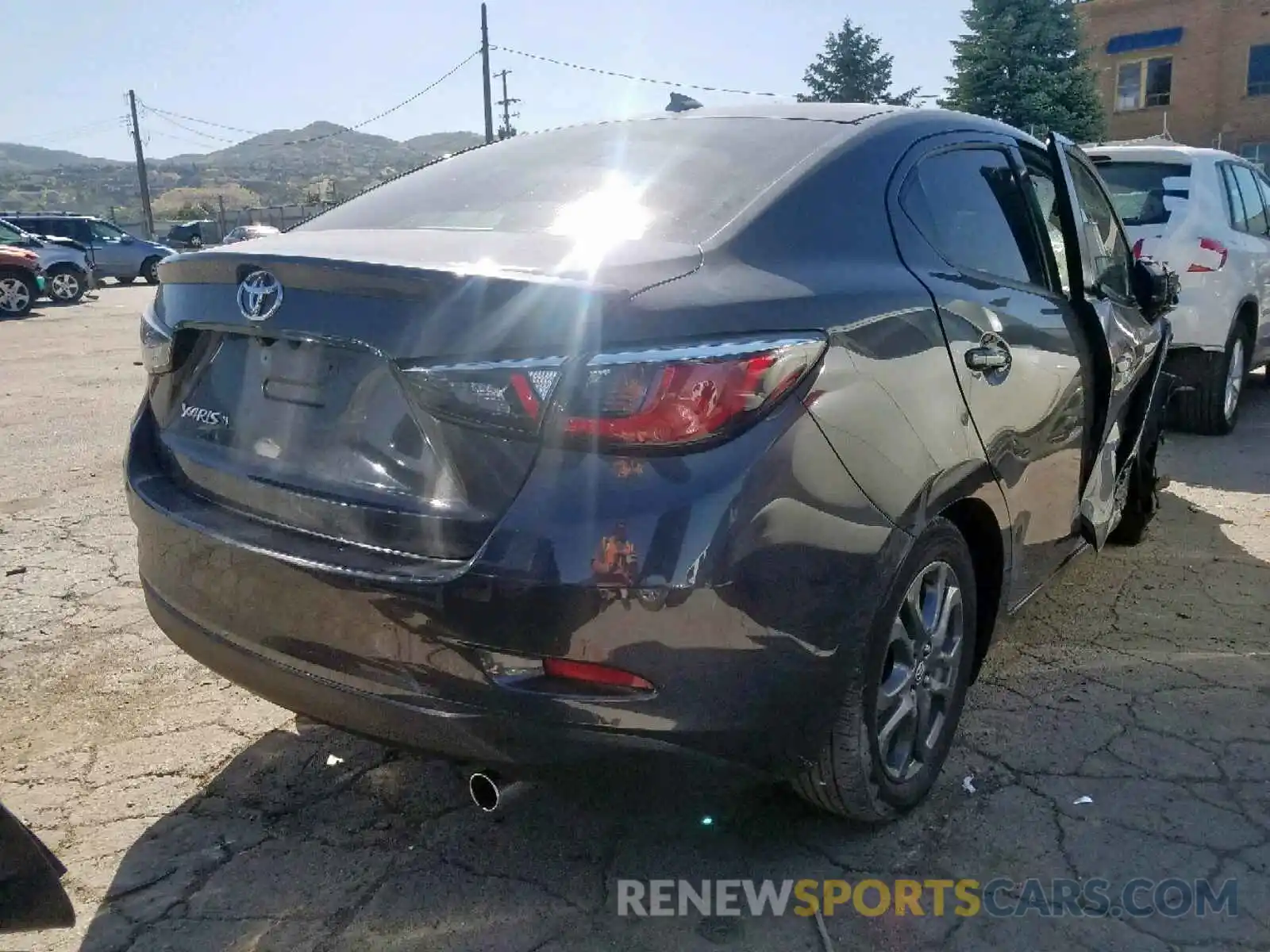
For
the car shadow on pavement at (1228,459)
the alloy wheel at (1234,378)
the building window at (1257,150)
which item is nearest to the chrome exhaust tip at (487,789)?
the car shadow on pavement at (1228,459)

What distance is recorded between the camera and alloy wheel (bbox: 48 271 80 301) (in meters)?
19.9

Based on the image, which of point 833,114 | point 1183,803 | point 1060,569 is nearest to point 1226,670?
point 1060,569

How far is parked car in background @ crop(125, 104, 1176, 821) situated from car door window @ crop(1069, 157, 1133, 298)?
0.82 metres

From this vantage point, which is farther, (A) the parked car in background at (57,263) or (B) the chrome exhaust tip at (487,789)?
(A) the parked car in background at (57,263)

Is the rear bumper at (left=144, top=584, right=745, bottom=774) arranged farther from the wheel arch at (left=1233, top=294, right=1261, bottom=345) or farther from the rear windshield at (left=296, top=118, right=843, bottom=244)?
the wheel arch at (left=1233, top=294, right=1261, bottom=345)

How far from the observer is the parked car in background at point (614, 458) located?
1876 mm

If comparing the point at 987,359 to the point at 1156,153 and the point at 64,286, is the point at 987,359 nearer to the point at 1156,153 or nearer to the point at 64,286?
the point at 1156,153

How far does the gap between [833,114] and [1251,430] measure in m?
5.60

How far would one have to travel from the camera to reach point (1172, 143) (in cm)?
739

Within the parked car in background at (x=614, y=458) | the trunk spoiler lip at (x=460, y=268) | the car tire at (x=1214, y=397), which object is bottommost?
the car tire at (x=1214, y=397)

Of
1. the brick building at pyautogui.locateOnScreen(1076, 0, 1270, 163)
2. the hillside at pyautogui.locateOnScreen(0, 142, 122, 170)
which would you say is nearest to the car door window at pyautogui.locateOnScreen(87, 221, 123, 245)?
the brick building at pyautogui.locateOnScreen(1076, 0, 1270, 163)

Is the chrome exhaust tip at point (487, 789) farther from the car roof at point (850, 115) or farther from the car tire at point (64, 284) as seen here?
the car tire at point (64, 284)

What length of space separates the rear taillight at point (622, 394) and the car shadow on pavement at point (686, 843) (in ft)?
2.16

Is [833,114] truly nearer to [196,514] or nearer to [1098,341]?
[1098,341]
